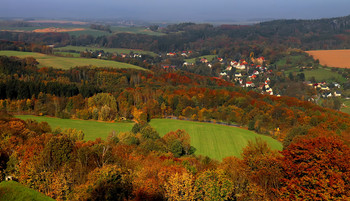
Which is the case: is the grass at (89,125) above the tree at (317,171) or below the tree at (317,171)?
below

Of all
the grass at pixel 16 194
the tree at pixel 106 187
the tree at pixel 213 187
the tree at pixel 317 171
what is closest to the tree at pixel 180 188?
the tree at pixel 213 187

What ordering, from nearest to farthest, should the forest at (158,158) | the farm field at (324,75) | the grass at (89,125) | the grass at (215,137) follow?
the forest at (158,158) → the grass at (215,137) → the grass at (89,125) → the farm field at (324,75)

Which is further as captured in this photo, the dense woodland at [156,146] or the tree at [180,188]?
the tree at [180,188]

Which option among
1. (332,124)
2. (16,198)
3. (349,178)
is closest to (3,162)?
(16,198)

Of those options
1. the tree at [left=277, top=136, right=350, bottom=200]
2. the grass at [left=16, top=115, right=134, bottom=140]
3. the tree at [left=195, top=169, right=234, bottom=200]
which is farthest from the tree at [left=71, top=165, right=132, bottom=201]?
the grass at [left=16, top=115, right=134, bottom=140]

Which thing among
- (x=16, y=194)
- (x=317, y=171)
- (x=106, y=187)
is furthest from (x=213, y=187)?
(x=16, y=194)

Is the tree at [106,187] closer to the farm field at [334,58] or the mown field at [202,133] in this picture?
the mown field at [202,133]
